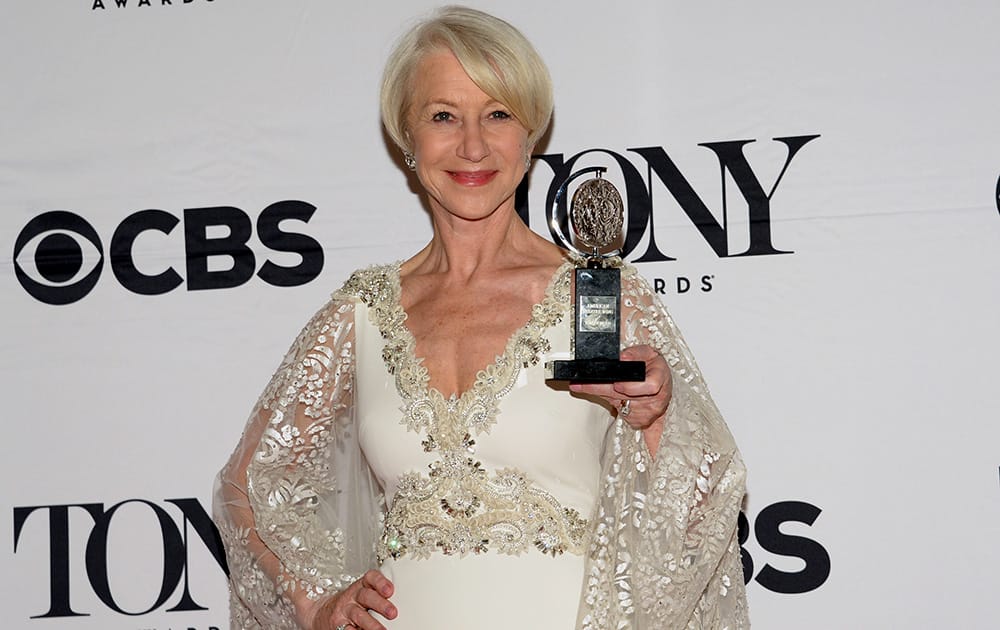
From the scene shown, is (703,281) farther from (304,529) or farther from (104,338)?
(104,338)

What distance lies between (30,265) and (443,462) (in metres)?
1.29

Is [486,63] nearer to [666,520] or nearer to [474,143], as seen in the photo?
[474,143]

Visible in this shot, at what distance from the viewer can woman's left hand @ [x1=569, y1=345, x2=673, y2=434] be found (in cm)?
175

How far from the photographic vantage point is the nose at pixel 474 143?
204cm

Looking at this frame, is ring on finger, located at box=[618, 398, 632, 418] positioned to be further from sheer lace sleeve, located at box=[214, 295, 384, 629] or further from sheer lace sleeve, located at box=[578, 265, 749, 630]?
sheer lace sleeve, located at box=[214, 295, 384, 629]

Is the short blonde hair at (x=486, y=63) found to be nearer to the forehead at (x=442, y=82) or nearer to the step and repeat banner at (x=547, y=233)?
the forehead at (x=442, y=82)

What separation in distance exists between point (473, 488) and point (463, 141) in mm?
532

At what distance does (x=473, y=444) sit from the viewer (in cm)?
196

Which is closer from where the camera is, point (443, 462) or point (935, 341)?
point (443, 462)

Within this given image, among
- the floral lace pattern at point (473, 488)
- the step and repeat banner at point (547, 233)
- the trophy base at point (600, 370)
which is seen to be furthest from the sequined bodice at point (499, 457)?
the step and repeat banner at point (547, 233)

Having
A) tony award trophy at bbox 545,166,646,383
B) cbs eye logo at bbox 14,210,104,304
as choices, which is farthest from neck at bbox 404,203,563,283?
cbs eye logo at bbox 14,210,104,304

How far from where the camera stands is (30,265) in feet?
9.26

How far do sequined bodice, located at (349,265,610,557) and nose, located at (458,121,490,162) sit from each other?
0.24 metres

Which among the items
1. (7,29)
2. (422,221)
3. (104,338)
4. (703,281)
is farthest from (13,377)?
(703,281)
